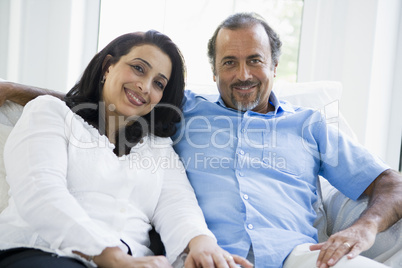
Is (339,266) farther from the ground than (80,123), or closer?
closer

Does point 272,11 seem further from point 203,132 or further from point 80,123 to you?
point 80,123

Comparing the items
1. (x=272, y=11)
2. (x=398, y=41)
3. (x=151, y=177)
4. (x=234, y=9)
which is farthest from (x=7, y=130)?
(x=398, y=41)

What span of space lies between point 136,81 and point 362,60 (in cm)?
144

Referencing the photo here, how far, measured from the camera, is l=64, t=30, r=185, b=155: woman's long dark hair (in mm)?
1411

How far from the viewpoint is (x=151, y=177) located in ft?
4.41

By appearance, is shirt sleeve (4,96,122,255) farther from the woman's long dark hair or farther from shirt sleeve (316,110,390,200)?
shirt sleeve (316,110,390,200)

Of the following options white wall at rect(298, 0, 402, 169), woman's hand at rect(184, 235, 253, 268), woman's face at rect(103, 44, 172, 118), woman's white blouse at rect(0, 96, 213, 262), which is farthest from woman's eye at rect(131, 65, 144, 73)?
white wall at rect(298, 0, 402, 169)

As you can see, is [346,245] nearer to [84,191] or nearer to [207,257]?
[207,257]

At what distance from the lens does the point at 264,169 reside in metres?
1.49

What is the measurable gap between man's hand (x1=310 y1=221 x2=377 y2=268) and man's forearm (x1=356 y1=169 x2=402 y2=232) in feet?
0.13

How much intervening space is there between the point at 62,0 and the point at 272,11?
3.85ft

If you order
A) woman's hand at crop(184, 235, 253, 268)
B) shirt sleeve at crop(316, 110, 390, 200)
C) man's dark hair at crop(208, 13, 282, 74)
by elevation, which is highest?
man's dark hair at crop(208, 13, 282, 74)

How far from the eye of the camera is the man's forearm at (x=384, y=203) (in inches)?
51.7

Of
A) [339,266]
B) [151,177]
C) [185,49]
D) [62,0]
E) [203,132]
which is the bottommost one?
[339,266]
